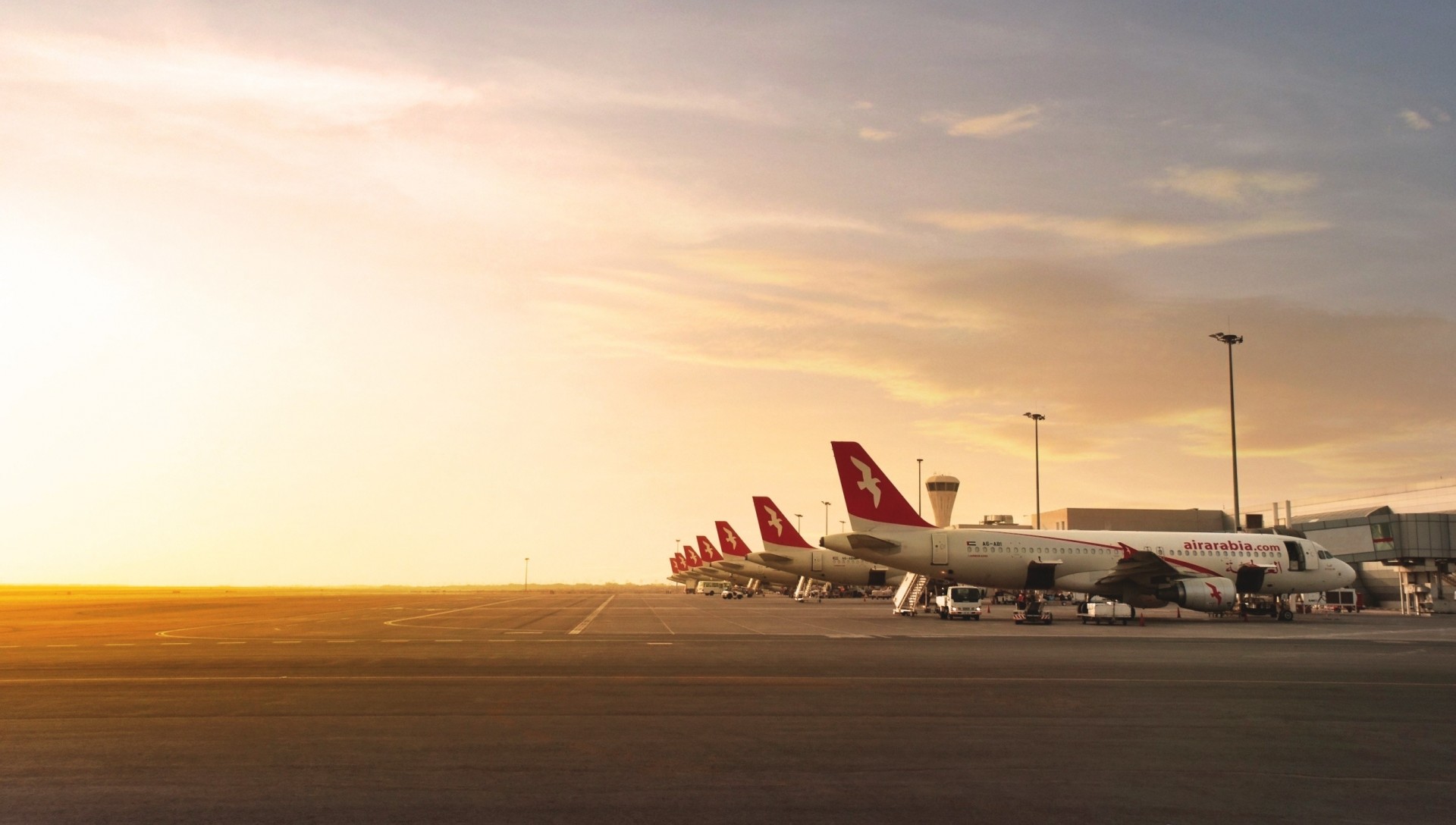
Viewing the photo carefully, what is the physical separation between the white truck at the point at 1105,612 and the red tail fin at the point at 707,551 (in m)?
102

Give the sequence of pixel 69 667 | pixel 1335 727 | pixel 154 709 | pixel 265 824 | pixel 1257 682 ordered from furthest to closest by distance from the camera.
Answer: pixel 69 667 < pixel 1257 682 < pixel 154 709 < pixel 1335 727 < pixel 265 824

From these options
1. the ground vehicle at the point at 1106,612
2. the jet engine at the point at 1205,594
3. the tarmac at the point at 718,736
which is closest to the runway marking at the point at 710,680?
the tarmac at the point at 718,736

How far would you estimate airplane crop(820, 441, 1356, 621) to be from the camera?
178ft

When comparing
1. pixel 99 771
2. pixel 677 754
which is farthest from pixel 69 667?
pixel 677 754

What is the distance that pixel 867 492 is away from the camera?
54.6 metres

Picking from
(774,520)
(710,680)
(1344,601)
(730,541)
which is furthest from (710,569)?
(710,680)

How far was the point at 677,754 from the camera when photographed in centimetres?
1194

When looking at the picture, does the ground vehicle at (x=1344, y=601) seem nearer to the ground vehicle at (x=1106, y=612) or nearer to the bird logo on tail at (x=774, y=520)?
the ground vehicle at (x=1106, y=612)

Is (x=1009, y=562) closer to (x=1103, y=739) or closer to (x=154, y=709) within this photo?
(x=1103, y=739)

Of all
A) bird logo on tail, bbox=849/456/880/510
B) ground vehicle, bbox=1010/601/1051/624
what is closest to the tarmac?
ground vehicle, bbox=1010/601/1051/624

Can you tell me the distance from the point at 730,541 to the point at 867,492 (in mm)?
65743

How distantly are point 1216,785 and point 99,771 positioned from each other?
1190 cm

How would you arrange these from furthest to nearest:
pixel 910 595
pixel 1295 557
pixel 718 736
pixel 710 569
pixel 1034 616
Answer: pixel 710 569, pixel 910 595, pixel 1295 557, pixel 1034 616, pixel 718 736

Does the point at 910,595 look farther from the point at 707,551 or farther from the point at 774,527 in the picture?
the point at 707,551
